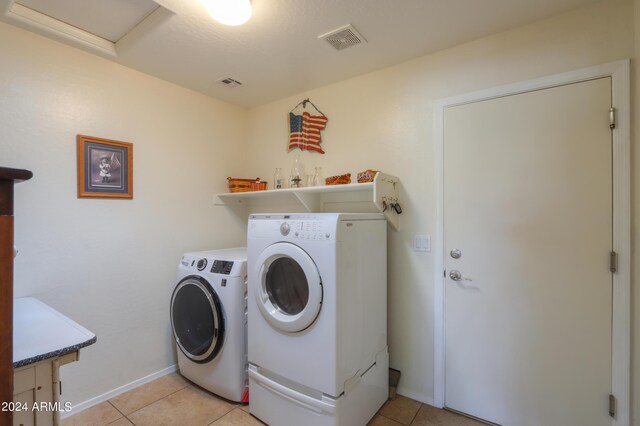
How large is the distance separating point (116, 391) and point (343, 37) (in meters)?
2.86

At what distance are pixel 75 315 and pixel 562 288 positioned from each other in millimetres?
2963

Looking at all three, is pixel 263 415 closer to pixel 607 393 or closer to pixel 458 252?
pixel 458 252

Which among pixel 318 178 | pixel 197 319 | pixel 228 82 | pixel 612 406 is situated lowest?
pixel 612 406

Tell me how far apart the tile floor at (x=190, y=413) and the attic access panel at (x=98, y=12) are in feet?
8.00

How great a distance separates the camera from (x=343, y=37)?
186 cm

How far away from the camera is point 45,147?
1.85m

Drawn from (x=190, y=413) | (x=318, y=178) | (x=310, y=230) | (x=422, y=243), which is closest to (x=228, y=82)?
(x=318, y=178)

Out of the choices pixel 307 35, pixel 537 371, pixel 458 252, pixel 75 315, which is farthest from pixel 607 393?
pixel 75 315

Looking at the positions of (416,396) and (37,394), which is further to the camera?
(416,396)

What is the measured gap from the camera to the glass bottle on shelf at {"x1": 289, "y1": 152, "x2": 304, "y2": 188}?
261 cm

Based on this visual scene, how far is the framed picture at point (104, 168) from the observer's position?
1.99 m

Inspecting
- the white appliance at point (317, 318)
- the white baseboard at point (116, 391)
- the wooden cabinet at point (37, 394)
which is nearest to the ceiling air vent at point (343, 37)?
the white appliance at point (317, 318)

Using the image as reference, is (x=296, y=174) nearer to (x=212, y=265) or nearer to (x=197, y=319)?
(x=212, y=265)

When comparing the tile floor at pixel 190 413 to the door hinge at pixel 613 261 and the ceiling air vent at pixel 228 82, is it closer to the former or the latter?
the door hinge at pixel 613 261
